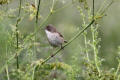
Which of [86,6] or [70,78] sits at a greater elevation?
[86,6]

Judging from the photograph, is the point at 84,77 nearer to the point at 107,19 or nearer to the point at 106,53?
the point at 106,53

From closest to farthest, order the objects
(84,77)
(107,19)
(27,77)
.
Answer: (27,77), (84,77), (107,19)

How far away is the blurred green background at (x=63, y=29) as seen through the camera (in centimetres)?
523

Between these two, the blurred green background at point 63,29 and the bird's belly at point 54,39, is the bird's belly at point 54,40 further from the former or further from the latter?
the blurred green background at point 63,29

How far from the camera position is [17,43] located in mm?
5199

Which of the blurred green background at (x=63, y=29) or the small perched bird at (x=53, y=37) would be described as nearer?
the blurred green background at (x=63, y=29)

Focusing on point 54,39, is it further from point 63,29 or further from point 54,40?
point 63,29

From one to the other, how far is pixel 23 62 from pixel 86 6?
99 centimetres

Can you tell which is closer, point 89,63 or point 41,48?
point 89,63

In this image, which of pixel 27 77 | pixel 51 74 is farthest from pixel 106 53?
pixel 27 77

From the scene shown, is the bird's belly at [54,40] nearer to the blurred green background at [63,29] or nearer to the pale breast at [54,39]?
the pale breast at [54,39]

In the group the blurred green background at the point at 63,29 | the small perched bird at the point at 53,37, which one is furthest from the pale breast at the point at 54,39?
the blurred green background at the point at 63,29

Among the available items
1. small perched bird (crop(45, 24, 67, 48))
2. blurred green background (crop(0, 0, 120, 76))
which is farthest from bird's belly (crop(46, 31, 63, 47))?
blurred green background (crop(0, 0, 120, 76))

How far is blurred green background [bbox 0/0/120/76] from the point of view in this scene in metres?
5.23
